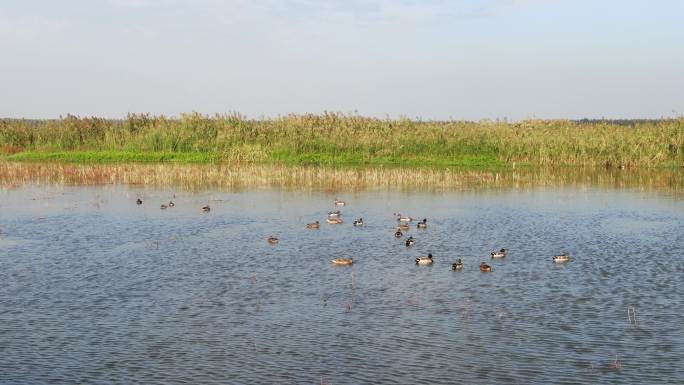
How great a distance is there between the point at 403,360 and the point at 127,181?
30.0 m

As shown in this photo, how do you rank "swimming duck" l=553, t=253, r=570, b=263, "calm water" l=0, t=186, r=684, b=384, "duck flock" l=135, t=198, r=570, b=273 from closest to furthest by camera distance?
"calm water" l=0, t=186, r=684, b=384 < "duck flock" l=135, t=198, r=570, b=273 < "swimming duck" l=553, t=253, r=570, b=263

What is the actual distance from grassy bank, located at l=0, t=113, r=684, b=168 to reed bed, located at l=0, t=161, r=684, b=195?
2.84 metres

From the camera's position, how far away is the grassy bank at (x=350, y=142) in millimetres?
48906

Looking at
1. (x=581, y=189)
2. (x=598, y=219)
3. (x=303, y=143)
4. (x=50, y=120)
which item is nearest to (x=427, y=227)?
(x=598, y=219)

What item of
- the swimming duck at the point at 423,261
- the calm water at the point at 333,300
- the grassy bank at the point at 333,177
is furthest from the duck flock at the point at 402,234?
the grassy bank at the point at 333,177

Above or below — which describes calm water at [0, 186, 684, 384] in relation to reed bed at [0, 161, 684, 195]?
below

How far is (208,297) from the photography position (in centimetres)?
1656

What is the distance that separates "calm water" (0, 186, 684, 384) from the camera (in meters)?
12.3

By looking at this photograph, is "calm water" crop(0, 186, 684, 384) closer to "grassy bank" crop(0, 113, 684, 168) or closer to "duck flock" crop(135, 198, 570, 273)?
"duck flock" crop(135, 198, 570, 273)

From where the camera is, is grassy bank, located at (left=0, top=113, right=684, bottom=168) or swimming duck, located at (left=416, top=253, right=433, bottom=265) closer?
swimming duck, located at (left=416, top=253, right=433, bottom=265)

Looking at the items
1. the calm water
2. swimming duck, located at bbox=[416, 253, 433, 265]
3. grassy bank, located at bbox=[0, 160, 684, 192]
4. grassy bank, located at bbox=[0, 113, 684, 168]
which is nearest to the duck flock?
swimming duck, located at bbox=[416, 253, 433, 265]

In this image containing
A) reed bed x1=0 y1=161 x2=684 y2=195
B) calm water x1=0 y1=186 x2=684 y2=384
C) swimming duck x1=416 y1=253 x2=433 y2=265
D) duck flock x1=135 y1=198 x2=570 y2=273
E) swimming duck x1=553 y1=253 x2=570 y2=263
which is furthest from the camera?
reed bed x1=0 y1=161 x2=684 y2=195

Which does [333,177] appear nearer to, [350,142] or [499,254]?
[350,142]

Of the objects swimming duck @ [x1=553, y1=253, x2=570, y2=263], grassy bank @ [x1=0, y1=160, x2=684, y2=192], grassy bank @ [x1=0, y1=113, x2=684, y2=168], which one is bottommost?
swimming duck @ [x1=553, y1=253, x2=570, y2=263]
